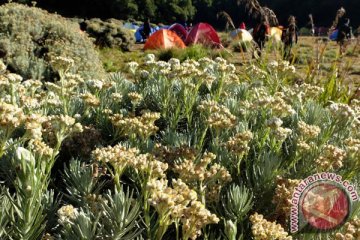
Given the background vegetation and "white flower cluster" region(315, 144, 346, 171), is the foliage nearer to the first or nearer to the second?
"white flower cluster" region(315, 144, 346, 171)

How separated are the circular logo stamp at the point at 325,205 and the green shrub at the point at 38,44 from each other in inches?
206

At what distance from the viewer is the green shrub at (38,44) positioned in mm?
6672

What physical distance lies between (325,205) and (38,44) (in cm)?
636

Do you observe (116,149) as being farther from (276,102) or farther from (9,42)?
(9,42)

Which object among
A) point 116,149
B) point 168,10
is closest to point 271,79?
point 116,149

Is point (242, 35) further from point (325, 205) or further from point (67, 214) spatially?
point (67, 214)

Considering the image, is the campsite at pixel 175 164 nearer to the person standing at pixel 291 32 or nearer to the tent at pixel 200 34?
the person standing at pixel 291 32

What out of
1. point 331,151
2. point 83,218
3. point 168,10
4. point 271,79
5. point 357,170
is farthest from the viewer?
point 168,10

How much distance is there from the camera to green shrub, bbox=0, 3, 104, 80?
6.67 metres

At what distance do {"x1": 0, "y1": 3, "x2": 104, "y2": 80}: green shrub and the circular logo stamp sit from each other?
17.2ft

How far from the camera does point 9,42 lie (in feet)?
22.1

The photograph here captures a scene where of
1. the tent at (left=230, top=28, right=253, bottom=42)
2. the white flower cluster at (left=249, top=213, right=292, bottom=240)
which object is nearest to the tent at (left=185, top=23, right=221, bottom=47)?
the tent at (left=230, top=28, right=253, bottom=42)

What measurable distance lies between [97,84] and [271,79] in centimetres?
211

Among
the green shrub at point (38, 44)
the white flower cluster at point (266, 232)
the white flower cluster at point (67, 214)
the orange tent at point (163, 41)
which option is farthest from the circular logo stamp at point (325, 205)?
the orange tent at point (163, 41)
